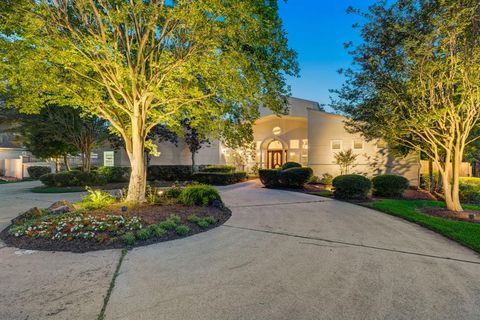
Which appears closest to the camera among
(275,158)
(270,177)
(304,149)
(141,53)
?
(141,53)

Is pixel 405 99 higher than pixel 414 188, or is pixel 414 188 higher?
pixel 405 99

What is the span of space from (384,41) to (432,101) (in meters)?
2.47

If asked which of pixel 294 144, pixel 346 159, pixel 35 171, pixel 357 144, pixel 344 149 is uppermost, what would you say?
pixel 294 144

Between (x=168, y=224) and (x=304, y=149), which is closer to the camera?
(x=168, y=224)

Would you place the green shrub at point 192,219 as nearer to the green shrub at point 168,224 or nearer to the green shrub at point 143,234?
the green shrub at point 168,224

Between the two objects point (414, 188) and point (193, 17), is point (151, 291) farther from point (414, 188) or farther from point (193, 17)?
point (414, 188)

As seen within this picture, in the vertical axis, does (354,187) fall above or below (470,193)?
above

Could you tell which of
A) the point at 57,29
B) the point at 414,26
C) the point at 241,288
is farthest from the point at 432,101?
the point at 57,29

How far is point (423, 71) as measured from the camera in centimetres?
736

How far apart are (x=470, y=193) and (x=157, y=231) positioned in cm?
1374

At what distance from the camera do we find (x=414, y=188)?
579 inches

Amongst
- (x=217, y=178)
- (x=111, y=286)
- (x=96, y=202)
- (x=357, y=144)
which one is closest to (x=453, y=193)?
(x=357, y=144)

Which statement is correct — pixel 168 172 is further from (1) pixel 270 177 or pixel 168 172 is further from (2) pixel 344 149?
(2) pixel 344 149

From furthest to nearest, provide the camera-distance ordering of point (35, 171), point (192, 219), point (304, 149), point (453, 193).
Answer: point (35, 171) < point (304, 149) < point (453, 193) < point (192, 219)
